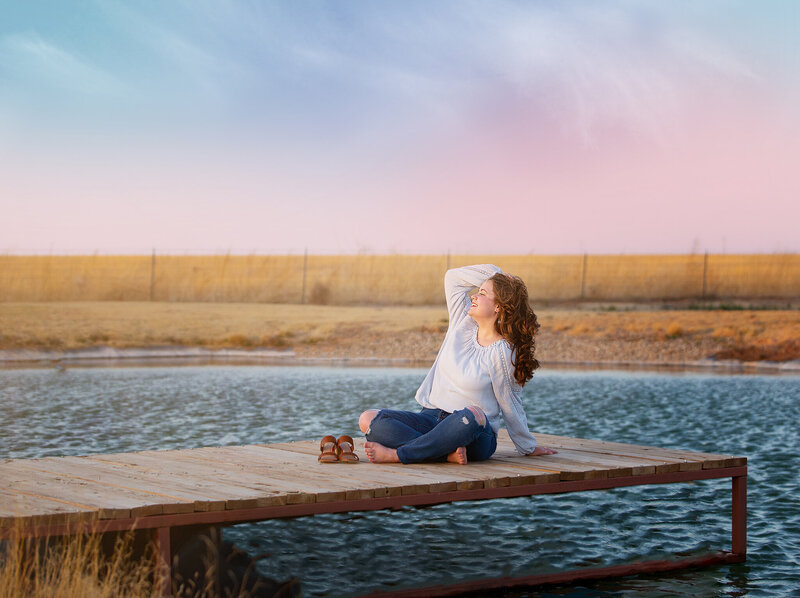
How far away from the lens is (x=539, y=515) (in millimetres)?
7348

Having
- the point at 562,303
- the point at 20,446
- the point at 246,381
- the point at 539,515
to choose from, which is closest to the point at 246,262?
the point at 562,303

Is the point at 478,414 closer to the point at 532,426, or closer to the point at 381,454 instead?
the point at 381,454

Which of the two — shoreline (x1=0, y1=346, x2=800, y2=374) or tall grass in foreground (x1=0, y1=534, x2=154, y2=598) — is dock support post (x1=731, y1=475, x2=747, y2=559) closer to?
tall grass in foreground (x1=0, y1=534, x2=154, y2=598)

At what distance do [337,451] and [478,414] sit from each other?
34.0 inches

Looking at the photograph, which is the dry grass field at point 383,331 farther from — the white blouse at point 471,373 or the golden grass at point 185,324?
the white blouse at point 471,373

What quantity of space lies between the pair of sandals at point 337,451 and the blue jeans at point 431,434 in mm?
134

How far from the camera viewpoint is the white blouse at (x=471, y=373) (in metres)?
5.40

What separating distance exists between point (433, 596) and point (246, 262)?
144 ft

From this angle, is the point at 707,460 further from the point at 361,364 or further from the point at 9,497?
the point at 361,364

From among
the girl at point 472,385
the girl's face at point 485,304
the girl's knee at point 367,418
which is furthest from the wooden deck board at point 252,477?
the girl's face at point 485,304

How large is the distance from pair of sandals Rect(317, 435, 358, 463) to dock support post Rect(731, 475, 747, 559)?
7.71ft

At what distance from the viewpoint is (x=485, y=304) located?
546cm

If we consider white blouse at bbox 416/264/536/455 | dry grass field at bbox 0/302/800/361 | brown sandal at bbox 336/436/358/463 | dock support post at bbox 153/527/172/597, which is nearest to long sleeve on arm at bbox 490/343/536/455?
white blouse at bbox 416/264/536/455

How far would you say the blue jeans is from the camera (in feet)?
17.7
